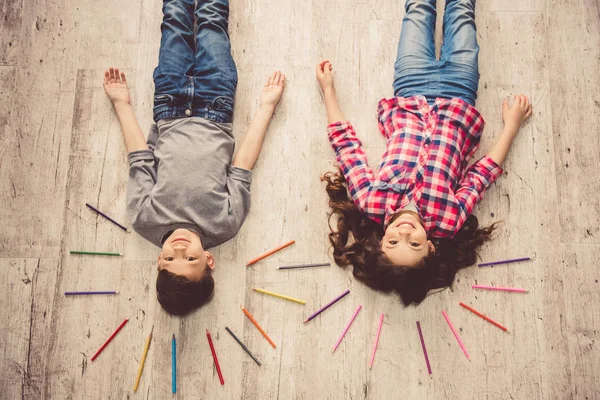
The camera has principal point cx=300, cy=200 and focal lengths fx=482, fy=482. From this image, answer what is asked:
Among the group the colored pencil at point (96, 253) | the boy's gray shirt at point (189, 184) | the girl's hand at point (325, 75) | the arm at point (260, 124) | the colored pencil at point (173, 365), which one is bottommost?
the colored pencil at point (173, 365)

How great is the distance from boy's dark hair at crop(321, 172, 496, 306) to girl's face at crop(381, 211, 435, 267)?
0.09 meters

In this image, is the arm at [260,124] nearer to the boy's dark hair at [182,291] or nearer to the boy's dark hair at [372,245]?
the boy's dark hair at [372,245]

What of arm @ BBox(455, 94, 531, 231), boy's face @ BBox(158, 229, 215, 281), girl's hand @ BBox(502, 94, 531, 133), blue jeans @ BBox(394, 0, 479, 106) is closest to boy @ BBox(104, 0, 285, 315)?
boy's face @ BBox(158, 229, 215, 281)

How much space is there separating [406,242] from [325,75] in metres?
0.90

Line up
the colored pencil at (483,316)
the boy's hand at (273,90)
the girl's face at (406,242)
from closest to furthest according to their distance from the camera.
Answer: the girl's face at (406,242)
the colored pencil at (483,316)
the boy's hand at (273,90)

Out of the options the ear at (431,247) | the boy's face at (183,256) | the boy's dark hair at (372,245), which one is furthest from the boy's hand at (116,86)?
the ear at (431,247)

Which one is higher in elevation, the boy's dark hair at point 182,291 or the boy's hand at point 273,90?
the boy's hand at point 273,90

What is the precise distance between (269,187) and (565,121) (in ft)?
4.70

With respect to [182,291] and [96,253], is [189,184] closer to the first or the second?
[182,291]

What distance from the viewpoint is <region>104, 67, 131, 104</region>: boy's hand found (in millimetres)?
2281

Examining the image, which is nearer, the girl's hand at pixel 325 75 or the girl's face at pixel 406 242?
the girl's face at pixel 406 242

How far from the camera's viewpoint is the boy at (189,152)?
197cm

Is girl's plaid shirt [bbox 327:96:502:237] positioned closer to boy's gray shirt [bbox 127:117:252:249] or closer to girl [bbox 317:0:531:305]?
girl [bbox 317:0:531:305]

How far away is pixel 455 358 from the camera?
2102 mm
